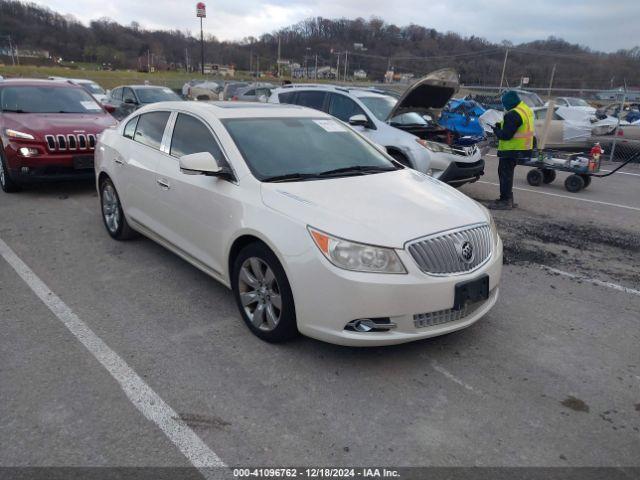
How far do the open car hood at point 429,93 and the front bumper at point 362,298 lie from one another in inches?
230

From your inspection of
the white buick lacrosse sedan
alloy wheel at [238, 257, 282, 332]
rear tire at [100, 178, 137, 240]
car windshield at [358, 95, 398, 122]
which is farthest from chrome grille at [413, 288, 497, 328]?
car windshield at [358, 95, 398, 122]

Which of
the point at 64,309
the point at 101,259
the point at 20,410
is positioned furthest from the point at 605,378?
the point at 101,259

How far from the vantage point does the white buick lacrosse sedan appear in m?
3.03

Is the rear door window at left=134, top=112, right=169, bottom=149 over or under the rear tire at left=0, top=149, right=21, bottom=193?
over

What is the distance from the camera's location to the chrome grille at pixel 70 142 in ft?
24.0

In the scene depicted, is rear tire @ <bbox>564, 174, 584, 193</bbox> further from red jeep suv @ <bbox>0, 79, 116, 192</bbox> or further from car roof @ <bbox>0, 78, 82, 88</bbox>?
car roof @ <bbox>0, 78, 82, 88</bbox>

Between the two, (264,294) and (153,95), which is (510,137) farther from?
(153,95)

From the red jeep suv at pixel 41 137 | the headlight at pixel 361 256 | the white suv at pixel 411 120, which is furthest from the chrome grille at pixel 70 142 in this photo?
the headlight at pixel 361 256

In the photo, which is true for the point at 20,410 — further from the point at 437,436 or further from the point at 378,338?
the point at 437,436

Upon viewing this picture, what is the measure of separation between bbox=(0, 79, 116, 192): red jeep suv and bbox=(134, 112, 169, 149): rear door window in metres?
2.80

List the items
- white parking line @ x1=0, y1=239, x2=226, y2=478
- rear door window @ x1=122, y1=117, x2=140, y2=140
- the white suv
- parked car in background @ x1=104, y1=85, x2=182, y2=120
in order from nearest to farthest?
white parking line @ x1=0, y1=239, x2=226, y2=478
rear door window @ x1=122, y1=117, x2=140, y2=140
the white suv
parked car in background @ x1=104, y1=85, x2=182, y2=120

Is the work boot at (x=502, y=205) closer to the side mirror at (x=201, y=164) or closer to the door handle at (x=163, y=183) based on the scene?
the door handle at (x=163, y=183)

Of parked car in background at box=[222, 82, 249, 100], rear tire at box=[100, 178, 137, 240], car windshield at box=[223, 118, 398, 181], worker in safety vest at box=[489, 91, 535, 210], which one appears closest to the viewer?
car windshield at box=[223, 118, 398, 181]

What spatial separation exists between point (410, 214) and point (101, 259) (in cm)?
346
